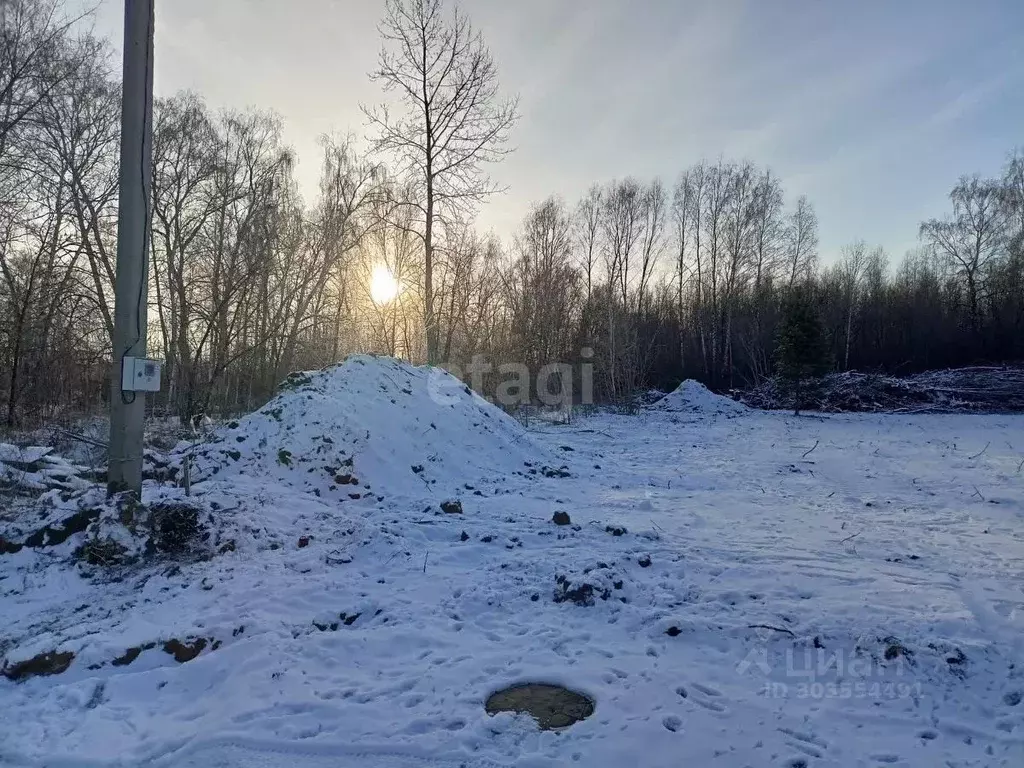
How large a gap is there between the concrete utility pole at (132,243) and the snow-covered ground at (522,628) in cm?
79

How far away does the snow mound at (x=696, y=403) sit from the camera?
23.7m

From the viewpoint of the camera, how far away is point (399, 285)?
25.4 meters

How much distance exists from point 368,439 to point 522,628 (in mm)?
5088

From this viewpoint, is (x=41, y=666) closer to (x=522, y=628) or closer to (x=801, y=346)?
(x=522, y=628)

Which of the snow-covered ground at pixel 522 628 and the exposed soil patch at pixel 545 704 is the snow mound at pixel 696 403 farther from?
the exposed soil patch at pixel 545 704

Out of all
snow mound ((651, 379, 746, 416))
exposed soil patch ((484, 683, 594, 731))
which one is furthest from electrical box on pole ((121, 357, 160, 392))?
snow mound ((651, 379, 746, 416))

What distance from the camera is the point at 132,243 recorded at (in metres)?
5.50

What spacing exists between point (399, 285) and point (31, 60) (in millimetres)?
14613

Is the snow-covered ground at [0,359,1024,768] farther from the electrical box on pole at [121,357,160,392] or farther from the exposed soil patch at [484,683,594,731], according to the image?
A: the electrical box on pole at [121,357,160,392]

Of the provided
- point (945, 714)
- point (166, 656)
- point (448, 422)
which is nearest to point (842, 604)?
point (945, 714)

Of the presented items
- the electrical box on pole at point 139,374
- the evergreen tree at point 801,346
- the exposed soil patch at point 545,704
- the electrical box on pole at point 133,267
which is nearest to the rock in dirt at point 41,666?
the electrical box on pole at point 133,267

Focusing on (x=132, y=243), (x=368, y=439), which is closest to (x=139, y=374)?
(x=132, y=243)

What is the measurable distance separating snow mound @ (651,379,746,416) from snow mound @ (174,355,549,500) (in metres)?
14.3

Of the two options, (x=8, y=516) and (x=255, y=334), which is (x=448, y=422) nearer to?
(x=8, y=516)
